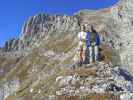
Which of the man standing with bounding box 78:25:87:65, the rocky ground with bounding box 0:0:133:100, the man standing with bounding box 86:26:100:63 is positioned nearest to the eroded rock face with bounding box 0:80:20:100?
the rocky ground with bounding box 0:0:133:100

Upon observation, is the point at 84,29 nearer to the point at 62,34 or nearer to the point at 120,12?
the point at 120,12

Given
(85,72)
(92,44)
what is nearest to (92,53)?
(92,44)

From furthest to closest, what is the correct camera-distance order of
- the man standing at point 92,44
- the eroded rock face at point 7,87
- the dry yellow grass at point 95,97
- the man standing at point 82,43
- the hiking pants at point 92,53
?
the eroded rock face at point 7,87
the hiking pants at point 92,53
the man standing at point 92,44
the man standing at point 82,43
the dry yellow grass at point 95,97

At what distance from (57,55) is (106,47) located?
3377 centimetres

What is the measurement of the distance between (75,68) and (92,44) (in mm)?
7979

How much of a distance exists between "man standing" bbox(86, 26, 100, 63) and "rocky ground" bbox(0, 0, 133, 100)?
5.84ft

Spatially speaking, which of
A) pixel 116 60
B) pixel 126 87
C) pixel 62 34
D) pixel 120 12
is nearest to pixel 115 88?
pixel 126 87

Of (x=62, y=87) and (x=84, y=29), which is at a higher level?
(x=84, y=29)

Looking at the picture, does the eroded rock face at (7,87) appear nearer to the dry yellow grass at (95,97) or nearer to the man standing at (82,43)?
the man standing at (82,43)

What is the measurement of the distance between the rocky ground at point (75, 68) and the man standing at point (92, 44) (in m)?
1.78

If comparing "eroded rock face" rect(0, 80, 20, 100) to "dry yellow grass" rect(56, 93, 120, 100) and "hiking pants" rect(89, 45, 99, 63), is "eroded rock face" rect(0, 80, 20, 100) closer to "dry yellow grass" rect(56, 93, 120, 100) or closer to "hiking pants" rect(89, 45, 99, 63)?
"hiking pants" rect(89, 45, 99, 63)

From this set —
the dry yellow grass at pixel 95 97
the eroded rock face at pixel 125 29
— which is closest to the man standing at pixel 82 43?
the dry yellow grass at pixel 95 97

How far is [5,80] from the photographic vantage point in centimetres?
18625

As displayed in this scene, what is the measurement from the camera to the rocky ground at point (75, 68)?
84375 millimetres
